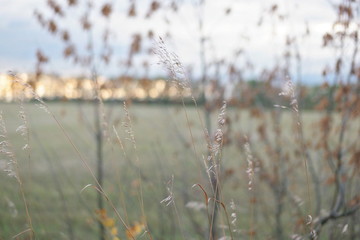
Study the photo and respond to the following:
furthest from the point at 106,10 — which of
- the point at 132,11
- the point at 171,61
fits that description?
the point at 171,61

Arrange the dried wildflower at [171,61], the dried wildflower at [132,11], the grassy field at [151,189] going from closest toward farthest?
the dried wildflower at [171,61] < the grassy field at [151,189] < the dried wildflower at [132,11]

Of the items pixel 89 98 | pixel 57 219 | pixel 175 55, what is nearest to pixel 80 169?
pixel 57 219

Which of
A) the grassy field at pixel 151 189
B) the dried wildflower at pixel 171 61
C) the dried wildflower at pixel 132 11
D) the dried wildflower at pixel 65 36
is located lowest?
the grassy field at pixel 151 189

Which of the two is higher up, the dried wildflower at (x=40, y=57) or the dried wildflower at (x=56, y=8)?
the dried wildflower at (x=56, y=8)

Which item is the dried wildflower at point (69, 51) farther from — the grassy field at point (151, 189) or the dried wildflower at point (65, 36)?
the grassy field at point (151, 189)

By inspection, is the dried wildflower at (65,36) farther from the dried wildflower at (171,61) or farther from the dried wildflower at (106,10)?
the dried wildflower at (171,61)

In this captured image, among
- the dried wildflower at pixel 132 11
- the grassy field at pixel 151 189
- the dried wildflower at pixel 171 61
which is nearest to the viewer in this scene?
the dried wildflower at pixel 171 61

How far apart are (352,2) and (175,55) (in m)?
2.19

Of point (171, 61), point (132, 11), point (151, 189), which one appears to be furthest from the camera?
point (132, 11)

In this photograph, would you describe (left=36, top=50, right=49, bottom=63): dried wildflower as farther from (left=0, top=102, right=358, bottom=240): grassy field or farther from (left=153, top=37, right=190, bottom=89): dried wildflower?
(left=153, top=37, right=190, bottom=89): dried wildflower

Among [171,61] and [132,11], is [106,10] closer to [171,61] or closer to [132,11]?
[132,11]

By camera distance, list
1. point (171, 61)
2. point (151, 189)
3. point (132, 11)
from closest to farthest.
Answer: point (171, 61)
point (151, 189)
point (132, 11)

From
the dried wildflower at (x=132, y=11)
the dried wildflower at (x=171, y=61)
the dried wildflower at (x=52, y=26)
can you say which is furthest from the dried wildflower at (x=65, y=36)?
the dried wildflower at (x=171, y=61)

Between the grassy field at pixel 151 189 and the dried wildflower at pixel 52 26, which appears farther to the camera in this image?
the dried wildflower at pixel 52 26
